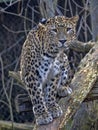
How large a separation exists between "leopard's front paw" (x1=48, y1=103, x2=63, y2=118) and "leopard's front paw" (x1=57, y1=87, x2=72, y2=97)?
16 cm

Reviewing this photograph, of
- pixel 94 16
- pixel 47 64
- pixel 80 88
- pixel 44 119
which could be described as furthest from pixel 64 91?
pixel 94 16

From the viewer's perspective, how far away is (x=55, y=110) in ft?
16.0

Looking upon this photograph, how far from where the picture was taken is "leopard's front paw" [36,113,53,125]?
4.81 m

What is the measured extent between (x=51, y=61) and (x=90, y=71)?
1.34 feet

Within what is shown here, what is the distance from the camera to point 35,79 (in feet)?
16.4

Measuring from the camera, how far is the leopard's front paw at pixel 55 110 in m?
4.83

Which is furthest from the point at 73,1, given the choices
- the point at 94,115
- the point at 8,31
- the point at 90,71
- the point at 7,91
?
the point at 90,71

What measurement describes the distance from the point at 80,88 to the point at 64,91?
0.59 feet

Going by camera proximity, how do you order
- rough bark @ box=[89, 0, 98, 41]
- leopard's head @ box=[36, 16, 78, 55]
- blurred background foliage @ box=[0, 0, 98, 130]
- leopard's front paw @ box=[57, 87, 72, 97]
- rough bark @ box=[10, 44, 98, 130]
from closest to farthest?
rough bark @ box=[10, 44, 98, 130] < leopard's head @ box=[36, 16, 78, 55] < leopard's front paw @ box=[57, 87, 72, 97] < rough bark @ box=[89, 0, 98, 41] < blurred background foliage @ box=[0, 0, 98, 130]

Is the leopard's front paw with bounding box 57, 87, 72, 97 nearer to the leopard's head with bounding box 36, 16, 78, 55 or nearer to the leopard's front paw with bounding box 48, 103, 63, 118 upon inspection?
the leopard's front paw with bounding box 48, 103, 63, 118

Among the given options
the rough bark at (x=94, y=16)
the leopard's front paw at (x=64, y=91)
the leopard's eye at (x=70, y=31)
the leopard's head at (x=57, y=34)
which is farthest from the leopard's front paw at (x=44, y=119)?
the rough bark at (x=94, y=16)

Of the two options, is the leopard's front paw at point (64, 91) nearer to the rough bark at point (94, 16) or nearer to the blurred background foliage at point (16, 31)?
the rough bark at point (94, 16)

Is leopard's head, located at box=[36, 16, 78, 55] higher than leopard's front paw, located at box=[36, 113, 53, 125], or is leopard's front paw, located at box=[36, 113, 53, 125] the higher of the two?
leopard's head, located at box=[36, 16, 78, 55]

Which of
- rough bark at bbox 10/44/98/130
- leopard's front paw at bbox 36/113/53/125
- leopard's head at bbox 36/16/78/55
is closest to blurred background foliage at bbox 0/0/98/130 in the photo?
rough bark at bbox 10/44/98/130
